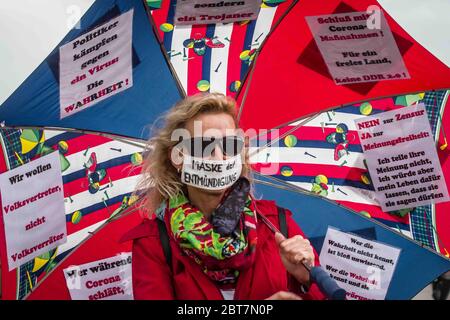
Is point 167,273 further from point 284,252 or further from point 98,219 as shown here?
point 98,219

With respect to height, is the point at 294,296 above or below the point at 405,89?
below

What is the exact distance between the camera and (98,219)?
319cm

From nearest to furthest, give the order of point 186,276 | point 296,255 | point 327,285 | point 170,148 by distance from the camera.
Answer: point 327,285
point 296,255
point 186,276
point 170,148

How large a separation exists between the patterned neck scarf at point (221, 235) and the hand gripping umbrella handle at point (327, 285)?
0.34m

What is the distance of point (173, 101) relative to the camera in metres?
3.14

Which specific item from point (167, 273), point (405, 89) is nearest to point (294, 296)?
point (167, 273)

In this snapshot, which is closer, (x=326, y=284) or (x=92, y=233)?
(x=326, y=284)

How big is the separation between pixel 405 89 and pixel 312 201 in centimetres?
92

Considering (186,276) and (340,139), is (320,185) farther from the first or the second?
(186,276)

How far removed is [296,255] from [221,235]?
356 mm

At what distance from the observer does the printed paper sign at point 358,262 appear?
3189mm

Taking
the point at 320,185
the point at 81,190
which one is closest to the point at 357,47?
the point at 320,185

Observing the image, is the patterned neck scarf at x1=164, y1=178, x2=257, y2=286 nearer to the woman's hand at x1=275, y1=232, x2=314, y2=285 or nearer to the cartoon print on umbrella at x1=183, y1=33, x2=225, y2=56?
the woman's hand at x1=275, y1=232, x2=314, y2=285

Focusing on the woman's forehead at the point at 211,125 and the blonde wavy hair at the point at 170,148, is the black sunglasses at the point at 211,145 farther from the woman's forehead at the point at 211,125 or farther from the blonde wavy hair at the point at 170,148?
the blonde wavy hair at the point at 170,148
